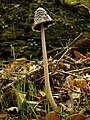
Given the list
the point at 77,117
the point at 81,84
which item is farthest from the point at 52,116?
the point at 81,84

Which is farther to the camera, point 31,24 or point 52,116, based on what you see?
point 31,24

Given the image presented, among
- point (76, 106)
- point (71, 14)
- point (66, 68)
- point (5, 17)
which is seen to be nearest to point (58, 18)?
A: point (71, 14)

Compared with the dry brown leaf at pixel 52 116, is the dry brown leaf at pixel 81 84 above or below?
Result: below

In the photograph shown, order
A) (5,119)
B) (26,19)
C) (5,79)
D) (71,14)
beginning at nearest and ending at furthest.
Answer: (5,119), (5,79), (26,19), (71,14)

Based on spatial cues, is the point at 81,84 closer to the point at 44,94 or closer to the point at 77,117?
the point at 44,94

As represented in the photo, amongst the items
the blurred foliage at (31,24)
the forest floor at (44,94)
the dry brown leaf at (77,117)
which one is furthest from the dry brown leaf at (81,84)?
the blurred foliage at (31,24)

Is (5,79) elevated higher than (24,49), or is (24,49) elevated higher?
(5,79)

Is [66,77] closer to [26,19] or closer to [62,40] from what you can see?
[62,40]

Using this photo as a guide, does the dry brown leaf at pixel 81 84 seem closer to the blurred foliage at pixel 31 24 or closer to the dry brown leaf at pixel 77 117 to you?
the dry brown leaf at pixel 77 117

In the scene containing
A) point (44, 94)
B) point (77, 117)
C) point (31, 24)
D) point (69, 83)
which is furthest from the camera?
point (31, 24)
